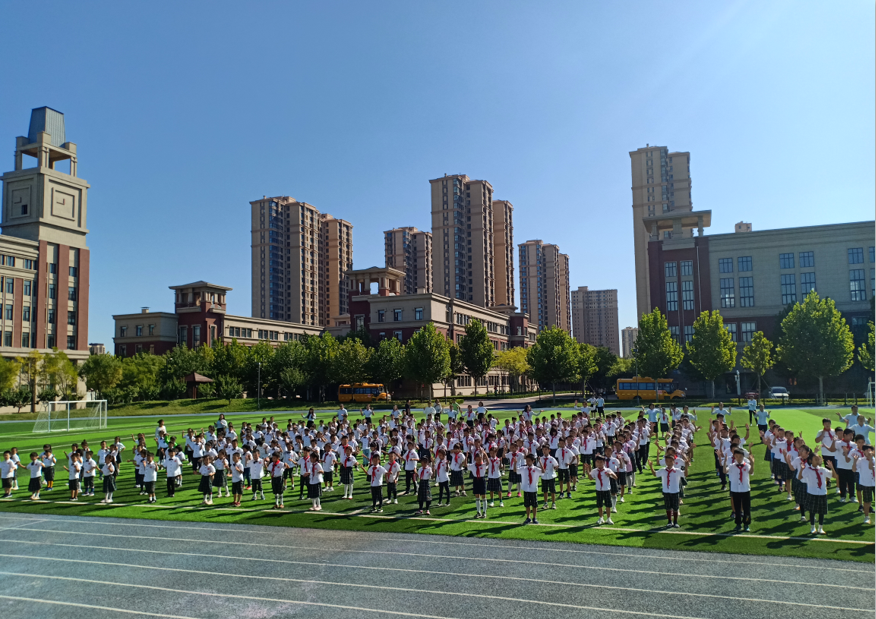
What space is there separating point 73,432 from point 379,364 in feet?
112

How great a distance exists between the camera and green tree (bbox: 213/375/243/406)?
232ft

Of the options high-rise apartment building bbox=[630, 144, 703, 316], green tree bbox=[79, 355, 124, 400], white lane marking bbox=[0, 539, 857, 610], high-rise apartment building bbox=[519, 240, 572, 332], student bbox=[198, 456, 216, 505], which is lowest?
white lane marking bbox=[0, 539, 857, 610]

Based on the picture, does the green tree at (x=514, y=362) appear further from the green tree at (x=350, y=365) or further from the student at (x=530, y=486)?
the student at (x=530, y=486)

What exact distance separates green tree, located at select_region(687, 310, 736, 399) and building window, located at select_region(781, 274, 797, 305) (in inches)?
719

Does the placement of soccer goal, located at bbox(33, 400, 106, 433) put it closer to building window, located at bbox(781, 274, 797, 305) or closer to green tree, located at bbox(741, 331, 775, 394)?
green tree, located at bbox(741, 331, 775, 394)

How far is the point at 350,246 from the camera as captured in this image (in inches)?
6624

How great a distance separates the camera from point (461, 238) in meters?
138

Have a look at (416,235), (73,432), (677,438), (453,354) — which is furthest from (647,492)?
(416,235)

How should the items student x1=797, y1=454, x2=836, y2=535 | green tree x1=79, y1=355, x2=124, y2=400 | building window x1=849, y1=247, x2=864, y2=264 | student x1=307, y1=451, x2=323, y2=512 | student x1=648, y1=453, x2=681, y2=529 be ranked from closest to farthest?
1. student x1=797, y1=454, x2=836, y2=535
2. student x1=648, y1=453, x2=681, y2=529
3. student x1=307, y1=451, x2=323, y2=512
4. green tree x1=79, y1=355, x2=124, y2=400
5. building window x1=849, y1=247, x2=864, y2=264

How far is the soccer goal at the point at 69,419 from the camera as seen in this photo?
46094mm

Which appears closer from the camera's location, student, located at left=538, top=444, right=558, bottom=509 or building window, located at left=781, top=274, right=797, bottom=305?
student, located at left=538, top=444, right=558, bottom=509

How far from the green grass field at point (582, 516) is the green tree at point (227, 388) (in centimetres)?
4724

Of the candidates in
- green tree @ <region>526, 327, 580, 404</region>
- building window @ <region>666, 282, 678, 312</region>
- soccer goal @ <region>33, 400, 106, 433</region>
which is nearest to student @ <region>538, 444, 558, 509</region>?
soccer goal @ <region>33, 400, 106, 433</region>

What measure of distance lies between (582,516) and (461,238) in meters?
123
